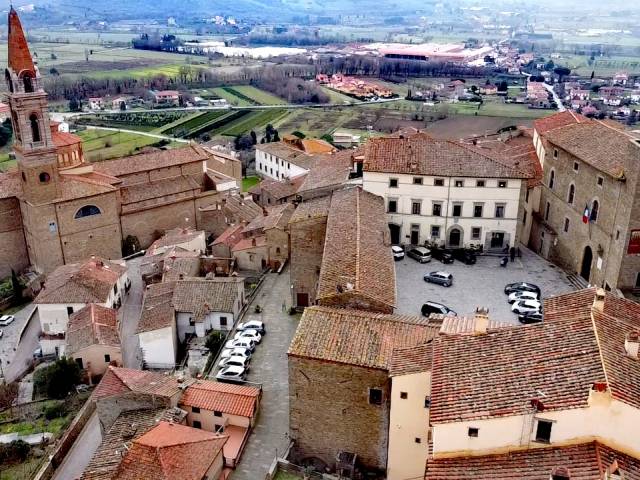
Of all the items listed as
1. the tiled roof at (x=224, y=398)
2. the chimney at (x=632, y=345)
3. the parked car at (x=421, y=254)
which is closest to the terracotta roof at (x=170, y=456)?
the tiled roof at (x=224, y=398)

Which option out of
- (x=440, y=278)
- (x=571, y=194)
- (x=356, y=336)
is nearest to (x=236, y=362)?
(x=356, y=336)

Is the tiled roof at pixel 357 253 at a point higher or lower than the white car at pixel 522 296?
higher

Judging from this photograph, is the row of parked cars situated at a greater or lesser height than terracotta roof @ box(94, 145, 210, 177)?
lesser

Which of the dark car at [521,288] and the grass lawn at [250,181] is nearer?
the dark car at [521,288]

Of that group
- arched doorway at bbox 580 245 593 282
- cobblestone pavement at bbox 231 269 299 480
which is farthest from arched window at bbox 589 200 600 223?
cobblestone pavement at bbox 231 269 299 480

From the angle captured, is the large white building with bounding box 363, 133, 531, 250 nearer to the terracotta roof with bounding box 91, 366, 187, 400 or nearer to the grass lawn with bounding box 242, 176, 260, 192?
the terracotta roof with bounding box 91, 366, 187, 400

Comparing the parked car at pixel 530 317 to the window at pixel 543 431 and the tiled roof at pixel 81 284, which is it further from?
the tiled roof at pixel 81 284
